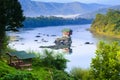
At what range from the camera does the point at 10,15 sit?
118ft

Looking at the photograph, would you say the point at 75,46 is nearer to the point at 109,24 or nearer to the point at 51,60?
the point at 109,24

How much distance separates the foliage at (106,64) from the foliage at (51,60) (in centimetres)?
840

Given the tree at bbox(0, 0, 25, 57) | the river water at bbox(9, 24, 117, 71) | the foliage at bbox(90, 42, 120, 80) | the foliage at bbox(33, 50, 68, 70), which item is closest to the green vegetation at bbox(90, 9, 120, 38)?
the river water at bbox(9, 24, 117, 71)

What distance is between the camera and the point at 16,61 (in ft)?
117

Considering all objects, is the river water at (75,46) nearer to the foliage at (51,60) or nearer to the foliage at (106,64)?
the foliage at (51,60)

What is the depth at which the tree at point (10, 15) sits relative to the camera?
3519 centimetres

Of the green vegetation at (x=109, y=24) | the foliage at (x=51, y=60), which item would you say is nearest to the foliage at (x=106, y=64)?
the foliage at (x=51, y=60)

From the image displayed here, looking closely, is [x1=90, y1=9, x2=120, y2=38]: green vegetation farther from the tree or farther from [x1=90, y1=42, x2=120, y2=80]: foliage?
[x1=90, y1=42, x2=120, y2=80]: foliage

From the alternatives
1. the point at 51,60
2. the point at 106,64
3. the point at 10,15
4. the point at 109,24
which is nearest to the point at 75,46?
the point at 109,24

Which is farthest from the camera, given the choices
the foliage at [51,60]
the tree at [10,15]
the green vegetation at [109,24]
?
the green vegetation at [109,24]

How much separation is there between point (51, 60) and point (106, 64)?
10.1 meters

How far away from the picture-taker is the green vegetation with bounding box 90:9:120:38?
136 metres

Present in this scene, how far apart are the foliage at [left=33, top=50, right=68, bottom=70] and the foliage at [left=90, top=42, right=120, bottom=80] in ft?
27.6

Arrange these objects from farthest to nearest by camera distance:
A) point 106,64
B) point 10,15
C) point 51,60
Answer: point 51,60 < point 10,15 < point 106,64
